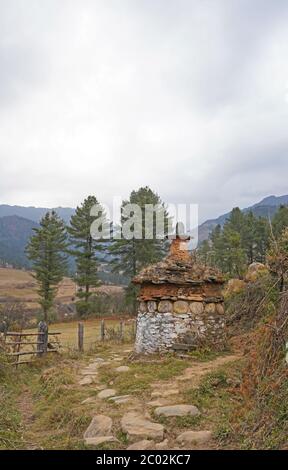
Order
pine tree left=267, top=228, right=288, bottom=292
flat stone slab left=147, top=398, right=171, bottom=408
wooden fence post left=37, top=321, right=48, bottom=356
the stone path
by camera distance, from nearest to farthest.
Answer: the stone path < flat stone slab left=147, top=398, right=171, bottom=408 < pine tree left=267, top=228, right=288, bottom=292 < wooden fence post left=37, top=321, right=48, bottom=356

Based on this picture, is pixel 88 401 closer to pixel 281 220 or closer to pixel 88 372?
pixel 88 372

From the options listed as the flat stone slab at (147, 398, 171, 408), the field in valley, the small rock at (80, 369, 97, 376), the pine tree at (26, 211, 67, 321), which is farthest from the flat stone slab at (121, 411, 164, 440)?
the field in valley

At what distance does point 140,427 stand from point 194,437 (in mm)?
779

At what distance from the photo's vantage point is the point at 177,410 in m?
5.63

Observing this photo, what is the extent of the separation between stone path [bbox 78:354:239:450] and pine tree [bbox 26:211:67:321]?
23646mm

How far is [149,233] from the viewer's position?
29828 millimetres

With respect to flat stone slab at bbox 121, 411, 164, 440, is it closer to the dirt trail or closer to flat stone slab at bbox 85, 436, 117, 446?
flat stone slab at bbox 85, 436, 117, 446

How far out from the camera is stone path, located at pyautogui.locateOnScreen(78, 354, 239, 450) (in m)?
4.71

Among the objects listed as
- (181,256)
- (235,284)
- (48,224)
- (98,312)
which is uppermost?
(48,224)

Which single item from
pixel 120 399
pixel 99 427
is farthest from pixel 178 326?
pixel 99 427

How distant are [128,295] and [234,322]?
1713cm
